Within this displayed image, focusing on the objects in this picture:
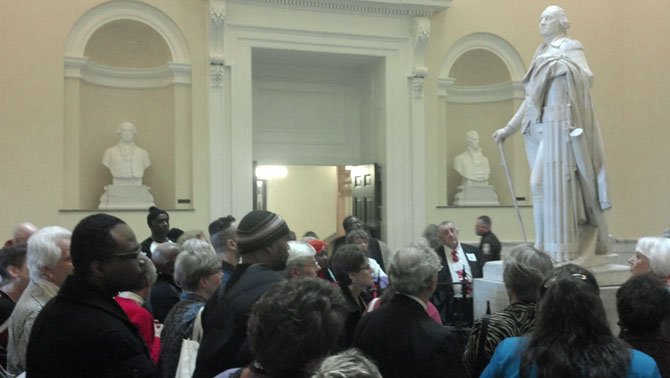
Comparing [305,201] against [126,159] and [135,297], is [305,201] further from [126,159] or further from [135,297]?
[135,297]

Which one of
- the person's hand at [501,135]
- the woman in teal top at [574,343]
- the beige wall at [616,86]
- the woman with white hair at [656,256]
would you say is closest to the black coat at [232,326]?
the woman in teal top at [574,343]

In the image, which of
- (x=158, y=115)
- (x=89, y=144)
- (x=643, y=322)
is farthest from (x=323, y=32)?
(x=643, y=322)

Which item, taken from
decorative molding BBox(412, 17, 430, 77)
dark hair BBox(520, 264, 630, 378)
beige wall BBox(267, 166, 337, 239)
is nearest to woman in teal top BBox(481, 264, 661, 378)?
dark hair BBox(520, 264, 630, 378)

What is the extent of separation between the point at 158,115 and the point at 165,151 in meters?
0.59

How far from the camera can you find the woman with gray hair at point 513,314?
2.80 meters

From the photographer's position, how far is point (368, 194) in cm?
1161

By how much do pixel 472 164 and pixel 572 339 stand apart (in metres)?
10.0

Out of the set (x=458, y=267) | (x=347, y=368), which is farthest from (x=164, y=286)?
(x=458, y=267)

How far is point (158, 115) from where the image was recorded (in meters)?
10.7

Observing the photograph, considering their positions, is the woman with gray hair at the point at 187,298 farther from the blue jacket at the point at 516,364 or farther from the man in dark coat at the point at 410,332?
the blue jacket at the point at 516,364

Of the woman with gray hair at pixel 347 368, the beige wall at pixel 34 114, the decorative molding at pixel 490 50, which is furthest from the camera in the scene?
the decorative molding at pixel 490 50

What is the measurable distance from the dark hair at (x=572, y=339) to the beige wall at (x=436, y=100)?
326 inches

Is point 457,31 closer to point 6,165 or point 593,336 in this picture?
point 6,165

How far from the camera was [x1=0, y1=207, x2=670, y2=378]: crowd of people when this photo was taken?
1.83 metres
